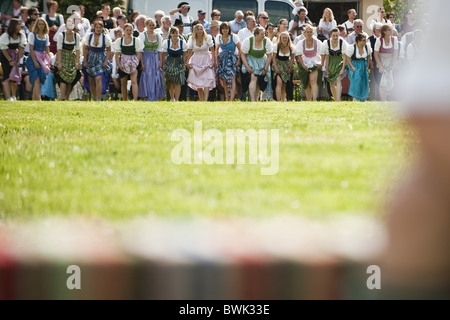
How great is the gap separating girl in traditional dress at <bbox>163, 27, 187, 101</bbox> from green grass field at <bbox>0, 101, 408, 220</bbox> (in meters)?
7.99

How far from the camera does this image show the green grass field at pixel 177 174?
2.98 m

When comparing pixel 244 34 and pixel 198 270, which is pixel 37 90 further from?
pixel 198 270

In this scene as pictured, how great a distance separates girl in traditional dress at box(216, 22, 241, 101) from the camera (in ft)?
49.4

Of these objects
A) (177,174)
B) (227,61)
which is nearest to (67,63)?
(227,61)

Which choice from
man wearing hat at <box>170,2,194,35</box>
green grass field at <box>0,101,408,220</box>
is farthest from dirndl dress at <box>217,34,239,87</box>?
green grass field at <box>0,101,408,220</box>

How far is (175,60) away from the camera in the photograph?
15.1 metres

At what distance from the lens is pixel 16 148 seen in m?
5.38

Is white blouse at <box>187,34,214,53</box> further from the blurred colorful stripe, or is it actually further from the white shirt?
the blurred colorful stripe

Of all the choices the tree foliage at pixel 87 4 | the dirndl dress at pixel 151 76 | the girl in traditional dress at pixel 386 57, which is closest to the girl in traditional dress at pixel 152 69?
the dirndl dress at pixel 151 76

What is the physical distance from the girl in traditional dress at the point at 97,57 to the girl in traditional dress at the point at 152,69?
0.72 m

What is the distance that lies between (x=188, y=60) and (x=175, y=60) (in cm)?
26

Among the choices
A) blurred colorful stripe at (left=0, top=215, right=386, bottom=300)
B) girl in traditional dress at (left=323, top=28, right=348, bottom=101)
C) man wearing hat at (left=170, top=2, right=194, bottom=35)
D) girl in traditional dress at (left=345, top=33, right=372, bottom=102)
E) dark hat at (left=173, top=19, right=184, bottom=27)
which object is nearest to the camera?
blurred colorful stripe at (left=0, top=215, right=386, bottom=300)

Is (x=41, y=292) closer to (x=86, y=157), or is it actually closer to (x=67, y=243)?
(x=67, y=243)

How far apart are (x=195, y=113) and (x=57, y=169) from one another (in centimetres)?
494
